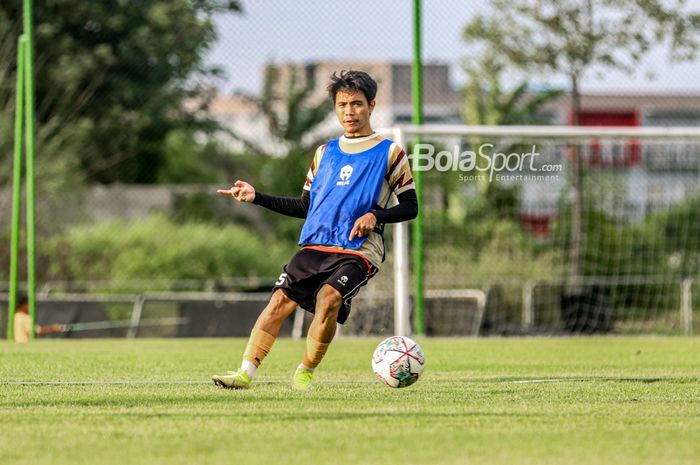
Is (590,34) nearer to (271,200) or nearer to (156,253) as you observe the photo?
(156,253)

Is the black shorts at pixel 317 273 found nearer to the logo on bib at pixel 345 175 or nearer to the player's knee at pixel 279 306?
the player's knee at pixel 279 306

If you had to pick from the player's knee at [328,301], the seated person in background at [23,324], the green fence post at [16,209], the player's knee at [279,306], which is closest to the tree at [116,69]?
the green fence post at [16,209]

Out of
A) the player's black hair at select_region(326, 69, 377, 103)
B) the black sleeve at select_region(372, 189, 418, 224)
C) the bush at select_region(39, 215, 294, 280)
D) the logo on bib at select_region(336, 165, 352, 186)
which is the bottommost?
the bush at select_region(39, 215, 294, 280)

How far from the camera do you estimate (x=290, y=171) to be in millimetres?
26844

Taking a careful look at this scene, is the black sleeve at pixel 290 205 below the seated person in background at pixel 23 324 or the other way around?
the other way around

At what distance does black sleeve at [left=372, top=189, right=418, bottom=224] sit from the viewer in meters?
7.00

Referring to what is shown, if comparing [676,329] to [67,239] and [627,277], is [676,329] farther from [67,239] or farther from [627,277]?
[67,239]

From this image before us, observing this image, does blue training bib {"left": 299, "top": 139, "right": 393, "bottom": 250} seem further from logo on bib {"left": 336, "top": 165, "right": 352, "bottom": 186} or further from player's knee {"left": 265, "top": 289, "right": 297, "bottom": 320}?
player's knee {"left": 265, "top": 289, "right": 297, "bottom": 320}

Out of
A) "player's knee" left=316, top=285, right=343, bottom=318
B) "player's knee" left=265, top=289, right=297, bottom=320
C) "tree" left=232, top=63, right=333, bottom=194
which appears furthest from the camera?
"tree" left=232, top=63, right=333, bottom=194

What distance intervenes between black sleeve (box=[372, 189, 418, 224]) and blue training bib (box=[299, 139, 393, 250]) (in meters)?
0.13

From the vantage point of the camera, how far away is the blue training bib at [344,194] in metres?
7.06

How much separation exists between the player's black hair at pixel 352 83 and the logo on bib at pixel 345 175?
0.41 metres

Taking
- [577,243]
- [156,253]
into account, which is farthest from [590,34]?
[156,253]

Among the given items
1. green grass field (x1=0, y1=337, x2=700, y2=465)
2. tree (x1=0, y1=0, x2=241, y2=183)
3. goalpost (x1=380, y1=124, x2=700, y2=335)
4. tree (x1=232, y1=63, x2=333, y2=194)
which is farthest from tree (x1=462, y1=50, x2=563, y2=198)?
green grass field (x1=0, y1=337, x2=700, y2=465)
